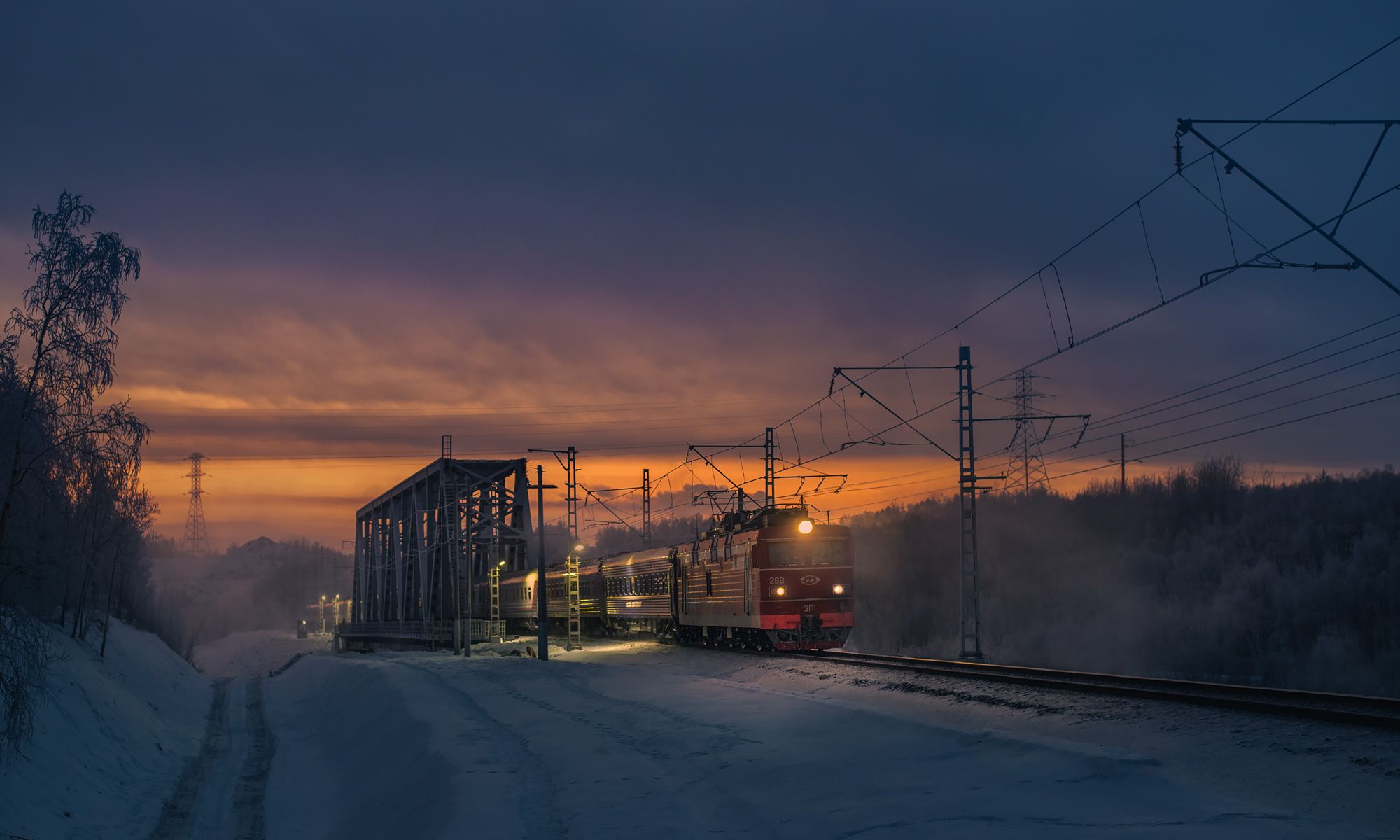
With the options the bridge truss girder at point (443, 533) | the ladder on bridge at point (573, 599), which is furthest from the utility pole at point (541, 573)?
the bridge truss girder at point (443, 533)

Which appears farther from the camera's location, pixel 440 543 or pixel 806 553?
pixel 440 543

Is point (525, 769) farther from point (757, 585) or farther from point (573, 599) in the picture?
point (573, 599)

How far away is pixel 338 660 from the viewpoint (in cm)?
4859

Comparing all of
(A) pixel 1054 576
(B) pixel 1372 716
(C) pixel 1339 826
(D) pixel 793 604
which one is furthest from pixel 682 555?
(C) pixel 1339 826

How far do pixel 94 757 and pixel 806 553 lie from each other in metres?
18.9

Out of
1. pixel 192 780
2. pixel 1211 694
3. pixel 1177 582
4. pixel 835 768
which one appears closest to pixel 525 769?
pixel 835 768

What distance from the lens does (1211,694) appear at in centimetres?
1581

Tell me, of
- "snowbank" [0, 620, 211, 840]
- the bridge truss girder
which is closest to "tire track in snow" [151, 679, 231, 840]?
"snowbank" [0, 620, 211, 840]

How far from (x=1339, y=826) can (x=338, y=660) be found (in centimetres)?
4679

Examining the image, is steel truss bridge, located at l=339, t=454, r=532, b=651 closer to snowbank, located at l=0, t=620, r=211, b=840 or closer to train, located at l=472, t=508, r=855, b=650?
train, located at l=472, t=508, r=855, b=650

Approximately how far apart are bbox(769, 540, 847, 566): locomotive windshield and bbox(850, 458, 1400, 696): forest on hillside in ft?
22.6

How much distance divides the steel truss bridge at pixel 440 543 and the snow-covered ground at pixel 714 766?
25326 mm

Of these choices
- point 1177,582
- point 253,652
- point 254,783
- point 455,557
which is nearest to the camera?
point 254,783

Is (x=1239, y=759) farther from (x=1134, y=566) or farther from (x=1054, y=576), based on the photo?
(x=1054, y=576)
